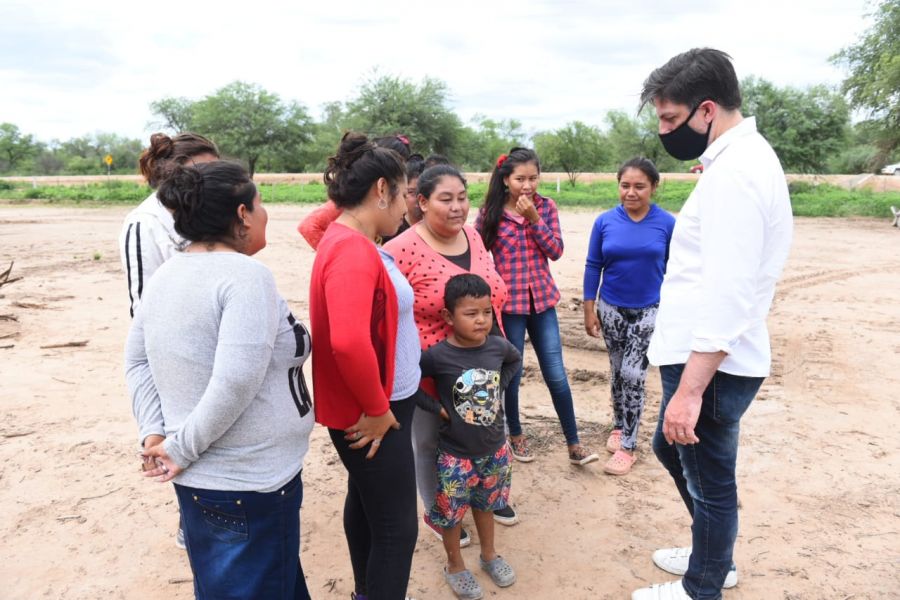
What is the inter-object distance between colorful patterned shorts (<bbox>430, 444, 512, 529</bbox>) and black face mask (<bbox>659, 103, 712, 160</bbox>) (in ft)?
4.66

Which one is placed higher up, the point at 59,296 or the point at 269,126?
the point at 269,126

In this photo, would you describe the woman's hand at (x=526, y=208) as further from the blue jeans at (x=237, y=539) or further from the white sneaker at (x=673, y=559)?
the blue jeans at (x=237, y=539)

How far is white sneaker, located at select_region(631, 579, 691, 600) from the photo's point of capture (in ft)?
8.37

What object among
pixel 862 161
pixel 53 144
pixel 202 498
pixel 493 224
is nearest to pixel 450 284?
pixel 493 224

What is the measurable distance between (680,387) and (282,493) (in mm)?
1296

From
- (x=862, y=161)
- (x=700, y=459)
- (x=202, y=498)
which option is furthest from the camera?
(x=862, y=161)

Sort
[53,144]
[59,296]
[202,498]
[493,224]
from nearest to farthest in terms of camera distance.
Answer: [202,498]
[493,224]
[59,296]
[53,144]

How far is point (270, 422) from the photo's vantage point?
1.75 m

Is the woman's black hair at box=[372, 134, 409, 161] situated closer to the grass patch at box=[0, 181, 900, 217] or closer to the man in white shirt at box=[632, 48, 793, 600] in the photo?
the man in white shirt at box=[632, 48, 793, 600]

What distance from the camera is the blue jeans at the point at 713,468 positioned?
2135 mm

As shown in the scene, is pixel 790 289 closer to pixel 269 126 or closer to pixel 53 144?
pixel 269 126

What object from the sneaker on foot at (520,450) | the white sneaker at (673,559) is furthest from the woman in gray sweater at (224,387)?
the sneaker on foot at (520,450)

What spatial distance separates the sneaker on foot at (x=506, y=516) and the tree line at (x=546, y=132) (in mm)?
14159

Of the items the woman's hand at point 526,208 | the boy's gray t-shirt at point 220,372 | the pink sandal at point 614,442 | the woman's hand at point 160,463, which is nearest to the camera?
the boy's gray t-shirt at point 220,372
